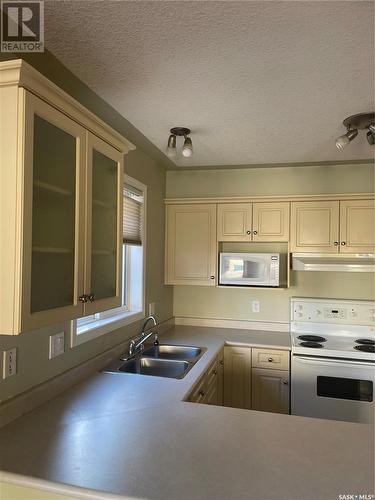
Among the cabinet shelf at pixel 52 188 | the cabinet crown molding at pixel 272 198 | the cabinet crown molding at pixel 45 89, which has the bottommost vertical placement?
the cabinet shelf at pixel 52 188

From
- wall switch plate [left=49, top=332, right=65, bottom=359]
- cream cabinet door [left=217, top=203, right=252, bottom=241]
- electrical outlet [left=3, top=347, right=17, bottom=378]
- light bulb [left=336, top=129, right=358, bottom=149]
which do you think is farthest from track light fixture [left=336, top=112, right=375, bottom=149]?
electrical outlet [left=3, top=347, right=17, bottom=378]

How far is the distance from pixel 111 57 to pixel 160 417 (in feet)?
5.12

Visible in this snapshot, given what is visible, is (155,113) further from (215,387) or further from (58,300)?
(215,387)

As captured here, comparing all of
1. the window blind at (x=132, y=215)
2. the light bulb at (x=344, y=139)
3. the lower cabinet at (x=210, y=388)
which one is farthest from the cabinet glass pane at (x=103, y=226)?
the light bulb at (x=344, y=139)

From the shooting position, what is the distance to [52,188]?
49.4 inches

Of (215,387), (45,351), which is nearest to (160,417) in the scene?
(45,351)

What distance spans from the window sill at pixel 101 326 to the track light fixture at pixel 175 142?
1.18 metres

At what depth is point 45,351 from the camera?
1670 millimetres

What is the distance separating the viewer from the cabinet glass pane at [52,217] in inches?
46.2

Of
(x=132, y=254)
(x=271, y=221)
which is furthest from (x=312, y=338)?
(x=132, y=254)

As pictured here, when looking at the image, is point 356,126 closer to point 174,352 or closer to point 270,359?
point 270,359

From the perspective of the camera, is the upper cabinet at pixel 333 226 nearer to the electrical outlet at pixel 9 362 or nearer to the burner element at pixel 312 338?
the burner element at pixel 312 338

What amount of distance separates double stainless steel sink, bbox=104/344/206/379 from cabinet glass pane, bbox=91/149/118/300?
0.78 metres

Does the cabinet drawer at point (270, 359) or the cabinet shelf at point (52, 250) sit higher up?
the cabinet shelf at point (52, 250)
